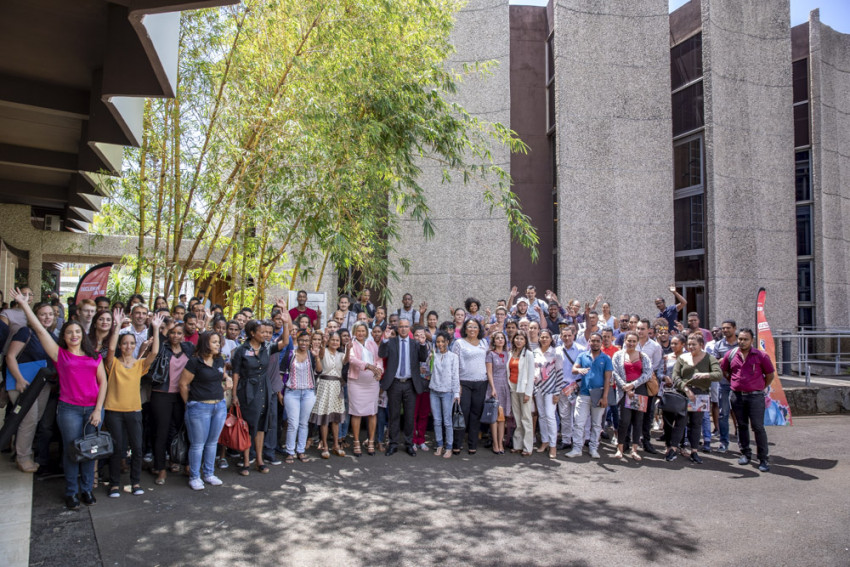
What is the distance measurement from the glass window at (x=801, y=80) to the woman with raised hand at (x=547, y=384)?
13689mm

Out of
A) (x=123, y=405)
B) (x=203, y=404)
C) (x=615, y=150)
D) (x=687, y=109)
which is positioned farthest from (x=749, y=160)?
(x=123, y=405)

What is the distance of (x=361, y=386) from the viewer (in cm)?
735

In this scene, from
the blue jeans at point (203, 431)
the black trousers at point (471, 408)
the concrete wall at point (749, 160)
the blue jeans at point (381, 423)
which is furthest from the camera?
the concrete wall at point (749, 160)

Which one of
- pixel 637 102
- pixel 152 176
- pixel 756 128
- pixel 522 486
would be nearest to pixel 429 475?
pixel 522 486

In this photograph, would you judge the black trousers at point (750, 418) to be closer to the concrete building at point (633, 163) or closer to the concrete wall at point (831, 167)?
the concrete building at point (633, 163)

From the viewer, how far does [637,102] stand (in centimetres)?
1233

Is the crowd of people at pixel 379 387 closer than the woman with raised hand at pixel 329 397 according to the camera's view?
Yes

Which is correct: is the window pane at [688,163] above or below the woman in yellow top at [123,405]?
above

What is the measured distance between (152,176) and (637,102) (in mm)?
9574

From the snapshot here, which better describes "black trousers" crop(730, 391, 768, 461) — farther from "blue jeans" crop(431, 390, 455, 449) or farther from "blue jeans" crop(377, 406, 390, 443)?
"blue jeans" crop(377, 406, 390, 443)

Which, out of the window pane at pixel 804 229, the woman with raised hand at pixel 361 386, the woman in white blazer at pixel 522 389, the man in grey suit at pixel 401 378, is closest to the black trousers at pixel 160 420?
the woman with raised hand at pixel 361 386

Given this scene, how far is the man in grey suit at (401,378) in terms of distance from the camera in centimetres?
743

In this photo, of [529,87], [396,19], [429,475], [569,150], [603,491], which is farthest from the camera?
[529,87]

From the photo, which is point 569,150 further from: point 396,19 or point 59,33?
point 59,33
